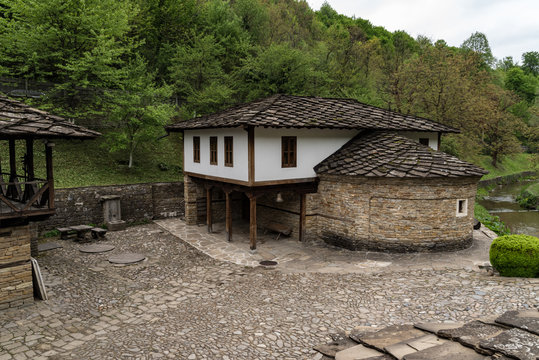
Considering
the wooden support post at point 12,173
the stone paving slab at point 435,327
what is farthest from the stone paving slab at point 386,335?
the wooden support post at point 12,173

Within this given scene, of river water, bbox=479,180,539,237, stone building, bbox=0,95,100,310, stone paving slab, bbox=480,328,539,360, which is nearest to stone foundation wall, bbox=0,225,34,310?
stone building, bbox=0,95,100,310

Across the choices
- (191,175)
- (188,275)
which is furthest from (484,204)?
(188,275)

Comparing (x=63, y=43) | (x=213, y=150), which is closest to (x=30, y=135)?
(x=213, y=150)

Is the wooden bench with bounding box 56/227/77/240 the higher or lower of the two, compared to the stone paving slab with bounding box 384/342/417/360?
lower

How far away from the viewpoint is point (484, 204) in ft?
92.5

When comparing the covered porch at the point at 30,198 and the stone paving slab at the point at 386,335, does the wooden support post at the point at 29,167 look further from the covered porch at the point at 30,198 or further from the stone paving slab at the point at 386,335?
the stone paving slab at the point at 386,335

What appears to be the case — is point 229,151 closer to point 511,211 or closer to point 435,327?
point 435,327

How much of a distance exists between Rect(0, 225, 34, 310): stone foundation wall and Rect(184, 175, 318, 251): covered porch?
6707 millimetres

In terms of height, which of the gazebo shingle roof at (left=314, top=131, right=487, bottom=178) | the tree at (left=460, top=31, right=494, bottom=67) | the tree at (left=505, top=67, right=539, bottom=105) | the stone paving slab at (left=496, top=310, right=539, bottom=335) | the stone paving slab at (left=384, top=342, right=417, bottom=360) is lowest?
the stone paving slab at (left=384, top=342, right=417, bottom=360)

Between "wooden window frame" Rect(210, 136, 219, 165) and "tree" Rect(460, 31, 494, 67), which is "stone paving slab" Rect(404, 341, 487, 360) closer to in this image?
"wooden window frame" Rect(210, 136, 219, 165)

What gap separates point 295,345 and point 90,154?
17.9 metres

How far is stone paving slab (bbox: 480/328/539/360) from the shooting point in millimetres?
4629

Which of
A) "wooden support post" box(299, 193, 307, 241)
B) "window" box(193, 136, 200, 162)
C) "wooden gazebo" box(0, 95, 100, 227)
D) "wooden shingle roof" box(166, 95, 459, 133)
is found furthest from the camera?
"window" box(193, 136, 200, 162)

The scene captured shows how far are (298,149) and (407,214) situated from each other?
455cm
